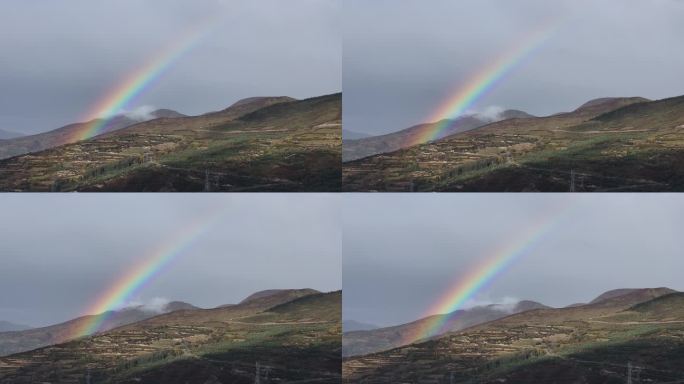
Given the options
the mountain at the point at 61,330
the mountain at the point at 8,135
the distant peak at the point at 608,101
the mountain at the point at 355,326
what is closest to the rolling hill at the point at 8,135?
the mountain at the point at 8,135

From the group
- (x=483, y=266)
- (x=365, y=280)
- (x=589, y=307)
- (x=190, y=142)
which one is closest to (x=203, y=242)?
(x=190, y=142)

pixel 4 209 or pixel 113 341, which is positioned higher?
pixel 4 209

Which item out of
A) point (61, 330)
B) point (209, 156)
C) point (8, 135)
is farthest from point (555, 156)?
point (8, 135)

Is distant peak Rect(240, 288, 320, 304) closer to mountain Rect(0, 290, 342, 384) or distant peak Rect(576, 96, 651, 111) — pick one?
mountain Rect(0, 290, 342, 384)

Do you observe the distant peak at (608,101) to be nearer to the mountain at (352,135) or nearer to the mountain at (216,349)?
the mountain at (352,135)

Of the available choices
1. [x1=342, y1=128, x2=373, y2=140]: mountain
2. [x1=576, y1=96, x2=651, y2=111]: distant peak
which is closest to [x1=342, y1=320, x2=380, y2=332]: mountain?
[x1=342, y1=128, x2=373, y2=140]: mountain

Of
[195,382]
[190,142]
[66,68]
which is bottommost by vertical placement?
[195,382]

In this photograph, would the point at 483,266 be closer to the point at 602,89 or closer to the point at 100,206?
the point at 602,89
